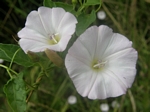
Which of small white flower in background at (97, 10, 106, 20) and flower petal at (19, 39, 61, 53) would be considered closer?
flower petal at (19, 39, 61, 53)

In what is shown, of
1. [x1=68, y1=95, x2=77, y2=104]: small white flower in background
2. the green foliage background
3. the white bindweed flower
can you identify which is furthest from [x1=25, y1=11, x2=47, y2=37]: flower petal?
[x1=68, y1=95, x2=77, y2=104]: small white flower in background

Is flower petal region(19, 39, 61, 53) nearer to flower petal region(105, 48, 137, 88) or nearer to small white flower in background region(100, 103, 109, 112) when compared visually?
flower petal region(105, 48, 137, 88)

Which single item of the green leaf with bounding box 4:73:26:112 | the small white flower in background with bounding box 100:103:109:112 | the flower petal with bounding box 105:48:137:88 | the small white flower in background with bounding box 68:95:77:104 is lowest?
the small white flower in background with bounding box 100:103:109:112

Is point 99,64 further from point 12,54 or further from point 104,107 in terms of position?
point 104,107

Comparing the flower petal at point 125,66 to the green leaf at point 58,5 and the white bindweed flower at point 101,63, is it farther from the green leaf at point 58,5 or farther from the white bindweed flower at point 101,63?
the green leaf at point 58,5

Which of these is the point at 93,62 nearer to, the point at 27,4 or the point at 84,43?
the point at 84,43
